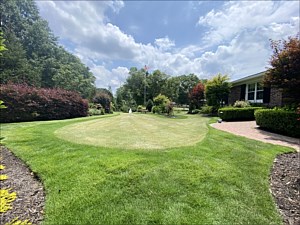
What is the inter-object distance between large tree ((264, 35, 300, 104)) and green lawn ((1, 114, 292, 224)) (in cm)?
452

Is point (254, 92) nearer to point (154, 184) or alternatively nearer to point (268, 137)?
point (268, 137)

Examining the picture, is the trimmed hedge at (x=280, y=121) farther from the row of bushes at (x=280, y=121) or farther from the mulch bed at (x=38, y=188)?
the mulch bed at (x=38, y=188)

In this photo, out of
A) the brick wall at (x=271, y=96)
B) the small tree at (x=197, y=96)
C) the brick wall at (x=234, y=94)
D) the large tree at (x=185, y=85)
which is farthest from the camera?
the large tree at (x=185, y=85)

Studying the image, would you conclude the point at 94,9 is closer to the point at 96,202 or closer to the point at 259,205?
the point at 96,202

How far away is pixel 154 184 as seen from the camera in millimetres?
3090

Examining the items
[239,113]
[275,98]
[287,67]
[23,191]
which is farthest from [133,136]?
[275,98]

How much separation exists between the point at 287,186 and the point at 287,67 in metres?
6.39

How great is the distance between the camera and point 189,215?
2453 mm

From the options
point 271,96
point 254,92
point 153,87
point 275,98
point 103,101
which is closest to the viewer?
point 275,98

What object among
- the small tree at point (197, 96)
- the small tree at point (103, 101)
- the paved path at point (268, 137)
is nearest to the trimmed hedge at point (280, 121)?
the paved path at point (268, 137)

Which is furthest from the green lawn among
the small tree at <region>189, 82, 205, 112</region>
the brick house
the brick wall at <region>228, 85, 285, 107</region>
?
the small tree at <region>189, 82, 205, 112</region>

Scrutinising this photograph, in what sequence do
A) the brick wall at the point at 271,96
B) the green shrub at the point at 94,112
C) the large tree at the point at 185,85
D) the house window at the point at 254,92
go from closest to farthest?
the brick wall at the point at 271,96, the house window at the point at 254,92, the green shrub at the point at 94,112, the large tree at the point at 185,85

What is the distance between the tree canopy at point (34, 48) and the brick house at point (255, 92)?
2682cm

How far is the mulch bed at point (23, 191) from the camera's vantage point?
248cm
